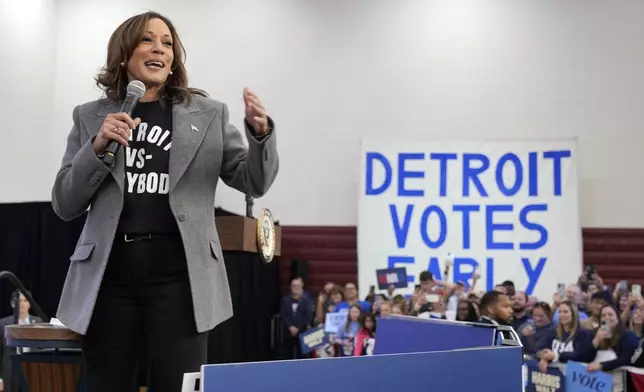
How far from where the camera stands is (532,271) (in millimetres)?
8320

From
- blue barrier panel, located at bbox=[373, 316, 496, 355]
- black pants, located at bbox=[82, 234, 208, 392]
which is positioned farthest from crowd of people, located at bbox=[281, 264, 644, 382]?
black pants, located at bbox=[82, 234, 208, 392]

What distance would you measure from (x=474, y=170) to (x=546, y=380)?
269 cm

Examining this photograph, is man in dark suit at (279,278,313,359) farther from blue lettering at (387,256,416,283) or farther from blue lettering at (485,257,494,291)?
blue lettering at (485,257,494,291)

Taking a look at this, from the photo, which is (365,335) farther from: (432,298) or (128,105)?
(128,105)

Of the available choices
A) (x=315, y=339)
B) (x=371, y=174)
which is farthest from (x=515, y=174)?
(x=315, y=339)

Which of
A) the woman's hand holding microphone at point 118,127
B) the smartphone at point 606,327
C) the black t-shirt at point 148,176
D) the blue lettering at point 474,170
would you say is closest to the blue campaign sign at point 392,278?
the blue lettering at point 474,170

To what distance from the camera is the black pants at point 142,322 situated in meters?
1.61

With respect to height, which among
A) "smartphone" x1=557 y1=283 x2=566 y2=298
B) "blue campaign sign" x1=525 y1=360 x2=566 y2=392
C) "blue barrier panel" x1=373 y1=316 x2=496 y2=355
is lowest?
"blue campaign sign" x1=525 y1=360 x2=566 y2=392

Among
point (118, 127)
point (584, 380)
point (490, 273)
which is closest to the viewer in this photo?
point (118, 127)

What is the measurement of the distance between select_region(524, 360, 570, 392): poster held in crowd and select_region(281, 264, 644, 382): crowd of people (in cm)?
8

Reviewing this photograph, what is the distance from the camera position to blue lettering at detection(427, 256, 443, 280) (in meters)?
8.41

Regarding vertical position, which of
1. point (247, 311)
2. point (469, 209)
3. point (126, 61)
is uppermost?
point (469, 209)

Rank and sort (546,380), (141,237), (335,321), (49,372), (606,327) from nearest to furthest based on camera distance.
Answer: (141,237)
(49,372)
(546,380)
(606,327)
(335,321)

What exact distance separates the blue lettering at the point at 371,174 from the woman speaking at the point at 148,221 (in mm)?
6811
